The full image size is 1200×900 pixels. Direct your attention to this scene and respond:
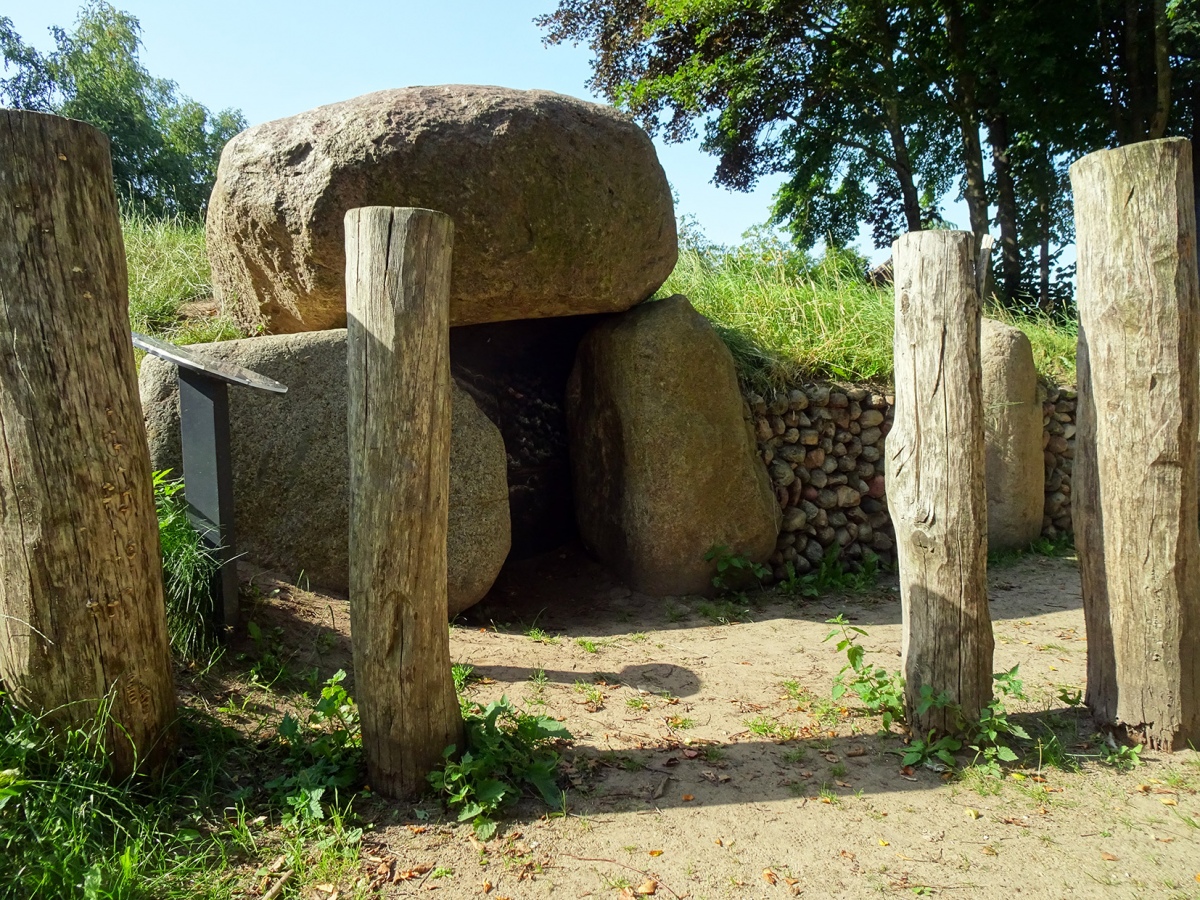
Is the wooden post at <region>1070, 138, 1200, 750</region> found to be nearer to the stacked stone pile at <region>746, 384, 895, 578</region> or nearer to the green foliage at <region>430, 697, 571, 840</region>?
the green foliage at <region>430, 697, 571, 840</region>

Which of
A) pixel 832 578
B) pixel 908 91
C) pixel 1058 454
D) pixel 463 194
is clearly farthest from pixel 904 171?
pixel 463 194

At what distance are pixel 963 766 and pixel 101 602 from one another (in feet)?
10.1

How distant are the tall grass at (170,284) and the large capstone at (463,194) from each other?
0.97 m

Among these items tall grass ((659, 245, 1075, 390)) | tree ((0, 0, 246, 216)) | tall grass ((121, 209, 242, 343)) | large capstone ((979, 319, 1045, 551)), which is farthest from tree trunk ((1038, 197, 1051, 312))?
tree ((0, 0, 246, 216))

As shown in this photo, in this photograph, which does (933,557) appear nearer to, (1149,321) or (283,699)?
(1149,321)

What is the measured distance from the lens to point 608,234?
17.2 feet

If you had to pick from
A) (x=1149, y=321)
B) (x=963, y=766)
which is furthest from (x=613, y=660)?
(x=1149, y=321)

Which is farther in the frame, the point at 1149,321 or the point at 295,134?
the point at 295,134

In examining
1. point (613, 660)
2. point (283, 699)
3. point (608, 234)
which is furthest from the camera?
point (608, 234)

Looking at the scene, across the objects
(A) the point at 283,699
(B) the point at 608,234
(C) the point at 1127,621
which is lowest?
(A) the point at 283,699

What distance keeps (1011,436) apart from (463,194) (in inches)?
184

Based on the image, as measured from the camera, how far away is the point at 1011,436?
22.8 feet

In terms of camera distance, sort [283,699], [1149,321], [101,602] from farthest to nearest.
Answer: [283,699] → [1149,321] → [101,602]

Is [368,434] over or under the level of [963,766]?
over
